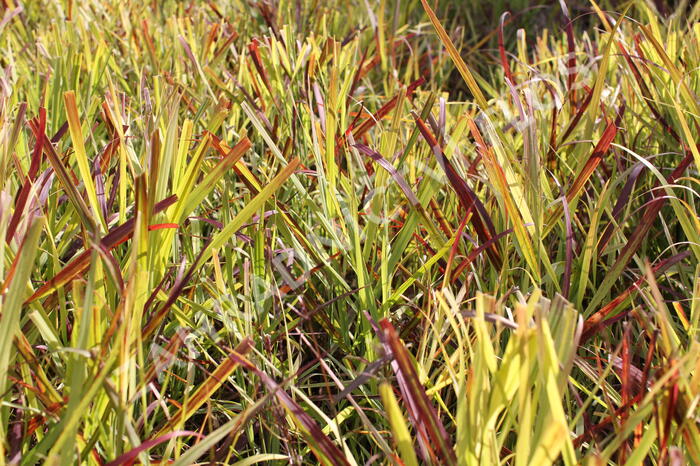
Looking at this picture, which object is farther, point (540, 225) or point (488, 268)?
point (488, 268)

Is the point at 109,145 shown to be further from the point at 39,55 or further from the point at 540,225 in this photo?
the point at 39,55

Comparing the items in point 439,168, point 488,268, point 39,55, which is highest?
point 39,55

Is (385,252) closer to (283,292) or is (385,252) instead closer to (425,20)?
(283,292)

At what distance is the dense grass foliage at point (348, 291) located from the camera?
1.73ft

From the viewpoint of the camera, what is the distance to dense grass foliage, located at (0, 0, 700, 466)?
53 centimetres

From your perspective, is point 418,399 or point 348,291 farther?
point 348,291

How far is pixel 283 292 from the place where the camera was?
32.1 inches

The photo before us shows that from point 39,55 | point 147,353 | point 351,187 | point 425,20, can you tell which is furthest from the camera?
point 425,20

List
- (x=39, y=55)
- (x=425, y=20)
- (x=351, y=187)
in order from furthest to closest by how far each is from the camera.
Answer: (x=425, y=20)
(x=39, y=55)
(x=351, y=187)

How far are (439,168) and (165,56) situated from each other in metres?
0.88

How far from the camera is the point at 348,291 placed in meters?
0.76

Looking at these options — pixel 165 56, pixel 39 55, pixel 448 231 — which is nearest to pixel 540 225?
pixel 448 231

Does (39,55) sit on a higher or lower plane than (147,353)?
higher

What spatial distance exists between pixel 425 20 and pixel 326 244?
1.49 meters
